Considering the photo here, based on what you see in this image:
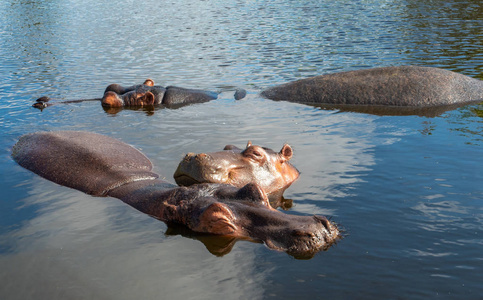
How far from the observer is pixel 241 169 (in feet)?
20.0

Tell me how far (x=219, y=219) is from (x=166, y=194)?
797 mm

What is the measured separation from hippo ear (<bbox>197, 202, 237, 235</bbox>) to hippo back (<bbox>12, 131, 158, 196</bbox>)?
5.12ft

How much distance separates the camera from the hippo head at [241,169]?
5.79 metres

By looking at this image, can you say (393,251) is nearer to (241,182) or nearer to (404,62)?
(241,182)

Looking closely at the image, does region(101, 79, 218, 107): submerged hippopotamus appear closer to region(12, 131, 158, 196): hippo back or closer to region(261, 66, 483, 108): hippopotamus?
region(261, 66, 483, 108): hippopotamus

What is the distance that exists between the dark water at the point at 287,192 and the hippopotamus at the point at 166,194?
12cm

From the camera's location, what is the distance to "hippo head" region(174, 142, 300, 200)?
5.79m

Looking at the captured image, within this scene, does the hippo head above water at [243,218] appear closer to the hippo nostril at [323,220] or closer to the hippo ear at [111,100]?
the hippo nostril at [323,220]

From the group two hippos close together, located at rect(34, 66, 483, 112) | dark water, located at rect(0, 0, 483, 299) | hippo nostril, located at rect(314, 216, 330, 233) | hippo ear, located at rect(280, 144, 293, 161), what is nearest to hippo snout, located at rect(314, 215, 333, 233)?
hippo nostril, located at rect(314, 216, 330, 233)

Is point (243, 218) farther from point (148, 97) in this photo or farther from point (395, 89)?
point (148, 97)

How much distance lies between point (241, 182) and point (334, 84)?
5.69 metres

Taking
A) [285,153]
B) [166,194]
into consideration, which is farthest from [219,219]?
[285,153]

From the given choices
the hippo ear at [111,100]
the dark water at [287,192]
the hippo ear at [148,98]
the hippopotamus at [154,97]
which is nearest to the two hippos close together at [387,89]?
the dark water at [287,192]

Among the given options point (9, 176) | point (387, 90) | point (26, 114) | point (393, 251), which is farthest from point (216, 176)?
point (26, 114)
